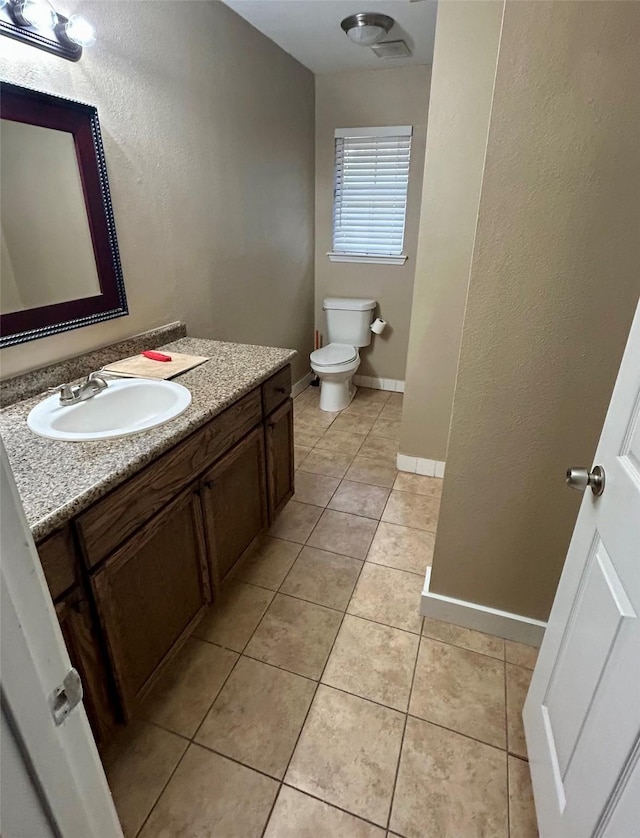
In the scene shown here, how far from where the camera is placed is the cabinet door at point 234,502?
1493 millimetres

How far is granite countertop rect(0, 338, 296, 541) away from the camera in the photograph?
3.01ft

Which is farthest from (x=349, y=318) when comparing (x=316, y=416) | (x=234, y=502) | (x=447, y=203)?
(x=234, y=502)

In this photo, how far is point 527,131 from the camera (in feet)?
3.48

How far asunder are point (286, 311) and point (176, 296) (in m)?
1.26

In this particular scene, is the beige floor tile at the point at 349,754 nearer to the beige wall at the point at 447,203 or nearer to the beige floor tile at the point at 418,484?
the beige floor tile at the point at 418,484

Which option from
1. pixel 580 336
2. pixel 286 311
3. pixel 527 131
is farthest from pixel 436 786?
pixel 286 311

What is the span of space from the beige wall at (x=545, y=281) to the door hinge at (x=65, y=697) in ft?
3.77

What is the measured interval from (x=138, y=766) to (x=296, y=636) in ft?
1.95

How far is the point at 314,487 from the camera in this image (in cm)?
251

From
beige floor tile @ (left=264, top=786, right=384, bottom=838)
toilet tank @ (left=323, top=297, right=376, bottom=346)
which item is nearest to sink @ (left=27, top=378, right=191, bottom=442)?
beige floor tile @ (left=264, top=786, right=384, bottom=838)

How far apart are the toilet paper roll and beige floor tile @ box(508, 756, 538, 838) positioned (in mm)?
2820

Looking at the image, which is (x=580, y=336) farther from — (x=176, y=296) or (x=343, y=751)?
(x=176, y=296)

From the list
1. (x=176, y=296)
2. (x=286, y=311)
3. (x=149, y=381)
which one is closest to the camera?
(x=149, y=381)

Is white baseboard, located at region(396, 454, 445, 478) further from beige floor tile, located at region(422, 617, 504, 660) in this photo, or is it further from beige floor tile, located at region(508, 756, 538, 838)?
beige floor tile, located at region(508, 756, 538, 838)
